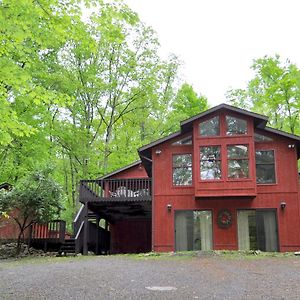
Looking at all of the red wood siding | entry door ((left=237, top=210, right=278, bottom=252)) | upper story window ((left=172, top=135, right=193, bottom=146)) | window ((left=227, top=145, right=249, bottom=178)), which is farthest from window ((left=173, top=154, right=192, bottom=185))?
entry door ((left=237, top=210, right=278, bottom=252))

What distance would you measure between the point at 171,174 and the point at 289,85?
12.9 m

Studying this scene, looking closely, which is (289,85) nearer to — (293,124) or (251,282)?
(293,124)

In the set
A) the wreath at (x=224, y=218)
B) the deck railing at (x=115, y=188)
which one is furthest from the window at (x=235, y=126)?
the deck railing at (x=115, y=188)

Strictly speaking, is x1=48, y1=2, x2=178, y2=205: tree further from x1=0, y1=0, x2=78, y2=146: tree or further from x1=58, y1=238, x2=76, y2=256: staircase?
x1=0, y1=0, x2=78, y2=146: tree

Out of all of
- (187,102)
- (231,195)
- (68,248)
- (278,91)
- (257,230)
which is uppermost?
(187,102)

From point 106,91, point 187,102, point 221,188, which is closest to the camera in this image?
point 221,188

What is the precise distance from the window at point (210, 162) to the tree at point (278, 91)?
1142 cm

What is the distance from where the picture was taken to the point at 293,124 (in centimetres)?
2722

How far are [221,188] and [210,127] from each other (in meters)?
2.66

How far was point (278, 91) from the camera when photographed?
2655 cm

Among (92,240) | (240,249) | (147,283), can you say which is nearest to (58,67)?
(92,240)

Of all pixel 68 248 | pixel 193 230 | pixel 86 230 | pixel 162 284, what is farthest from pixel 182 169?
pixel 162 284

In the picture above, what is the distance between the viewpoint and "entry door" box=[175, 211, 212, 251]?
16.5m

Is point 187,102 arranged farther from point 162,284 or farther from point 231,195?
point 162,284
